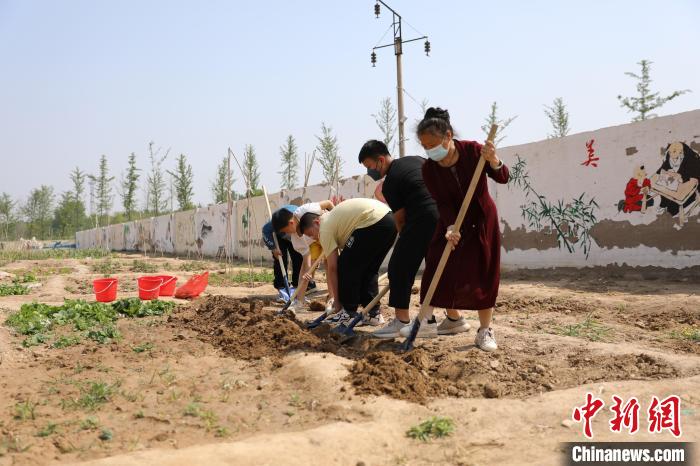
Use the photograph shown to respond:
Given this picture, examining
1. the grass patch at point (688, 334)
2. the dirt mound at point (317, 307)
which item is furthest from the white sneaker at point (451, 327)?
the dirt mound at point (317, 307)

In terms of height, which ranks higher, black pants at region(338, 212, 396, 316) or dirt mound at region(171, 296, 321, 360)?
black pants at region(338, 212, 396, 316)

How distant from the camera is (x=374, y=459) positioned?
2.22 m

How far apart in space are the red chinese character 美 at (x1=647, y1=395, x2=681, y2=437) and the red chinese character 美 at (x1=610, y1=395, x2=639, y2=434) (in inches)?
2.3

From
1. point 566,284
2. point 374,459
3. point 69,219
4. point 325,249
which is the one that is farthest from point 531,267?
point 69,219

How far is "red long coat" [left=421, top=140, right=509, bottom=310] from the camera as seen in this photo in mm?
3547

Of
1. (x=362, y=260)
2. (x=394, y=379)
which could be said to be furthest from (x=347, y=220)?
(x=394, y=379)

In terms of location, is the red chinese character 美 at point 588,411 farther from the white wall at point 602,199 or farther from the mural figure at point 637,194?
the mural figure at point 637,194

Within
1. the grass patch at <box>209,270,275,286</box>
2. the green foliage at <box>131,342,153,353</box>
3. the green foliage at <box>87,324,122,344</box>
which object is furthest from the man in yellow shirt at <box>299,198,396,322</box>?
the grass patch at <box>209,270,275,286</box>

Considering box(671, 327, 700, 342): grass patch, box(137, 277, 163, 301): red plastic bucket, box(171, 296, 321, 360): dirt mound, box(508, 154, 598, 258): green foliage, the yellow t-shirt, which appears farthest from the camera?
box(508, 154, 598, 258): green foliage

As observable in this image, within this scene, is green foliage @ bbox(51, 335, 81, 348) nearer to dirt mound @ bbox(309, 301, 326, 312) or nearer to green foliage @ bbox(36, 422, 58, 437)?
green foliage @ bbox(36, 422, 58, 437)

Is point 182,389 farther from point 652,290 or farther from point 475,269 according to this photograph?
point 652,290

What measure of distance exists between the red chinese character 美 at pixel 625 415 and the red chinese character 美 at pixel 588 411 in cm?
6

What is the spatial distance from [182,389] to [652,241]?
6370mm

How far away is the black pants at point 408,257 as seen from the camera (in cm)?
406
